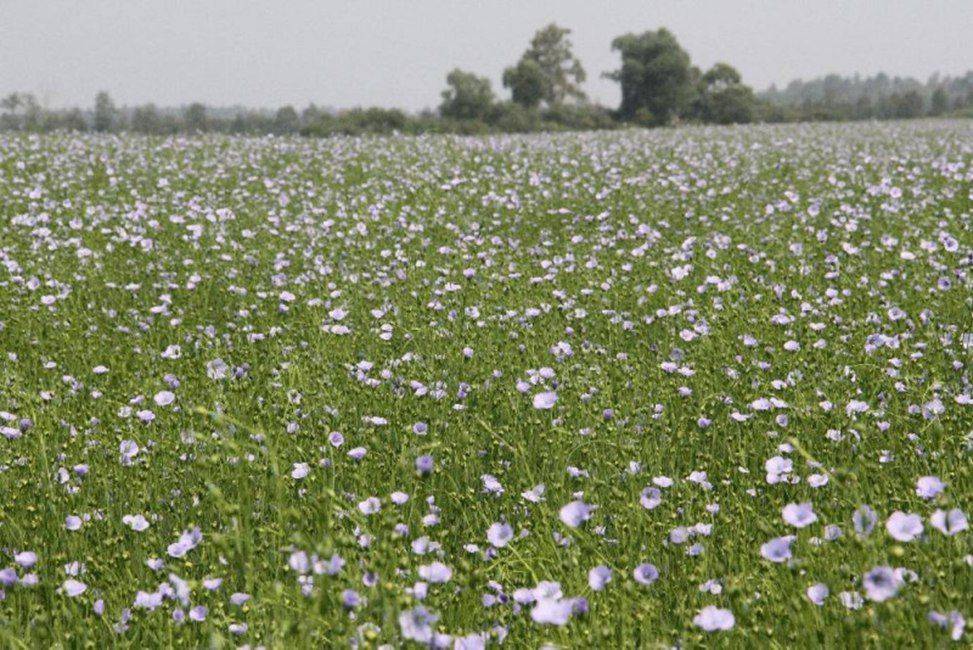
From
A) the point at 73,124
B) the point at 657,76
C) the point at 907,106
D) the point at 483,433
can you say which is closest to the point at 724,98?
the point at 657,76

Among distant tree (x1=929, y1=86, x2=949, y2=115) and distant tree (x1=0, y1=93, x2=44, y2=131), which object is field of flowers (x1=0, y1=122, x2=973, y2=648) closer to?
distant tree (x1=0, y1=93, x2=44, y2=131)

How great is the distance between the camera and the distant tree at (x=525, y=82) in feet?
161

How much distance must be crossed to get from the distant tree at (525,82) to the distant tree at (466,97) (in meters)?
6.33

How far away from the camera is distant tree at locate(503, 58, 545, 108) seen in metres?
49.2

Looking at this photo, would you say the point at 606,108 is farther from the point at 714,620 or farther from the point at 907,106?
the point at 714,620

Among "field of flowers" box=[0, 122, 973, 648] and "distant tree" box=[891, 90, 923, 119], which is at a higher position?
"distant tree" box=[891, 90, 923, 119]

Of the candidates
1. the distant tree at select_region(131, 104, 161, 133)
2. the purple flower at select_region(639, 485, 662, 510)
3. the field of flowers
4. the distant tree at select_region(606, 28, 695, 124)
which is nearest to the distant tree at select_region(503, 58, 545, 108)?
the distant tree at select_region(606, 28, 695, 124)

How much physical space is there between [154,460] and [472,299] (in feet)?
9.01

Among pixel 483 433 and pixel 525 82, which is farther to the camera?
pixel 525 82

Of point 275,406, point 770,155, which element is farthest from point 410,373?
point 770,155

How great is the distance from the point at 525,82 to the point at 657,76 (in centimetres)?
811

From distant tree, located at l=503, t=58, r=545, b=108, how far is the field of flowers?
43.2 metres

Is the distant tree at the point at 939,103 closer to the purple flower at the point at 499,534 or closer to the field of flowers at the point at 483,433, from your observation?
the field of flowers at the point at 483,433

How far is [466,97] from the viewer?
42.6 metres
